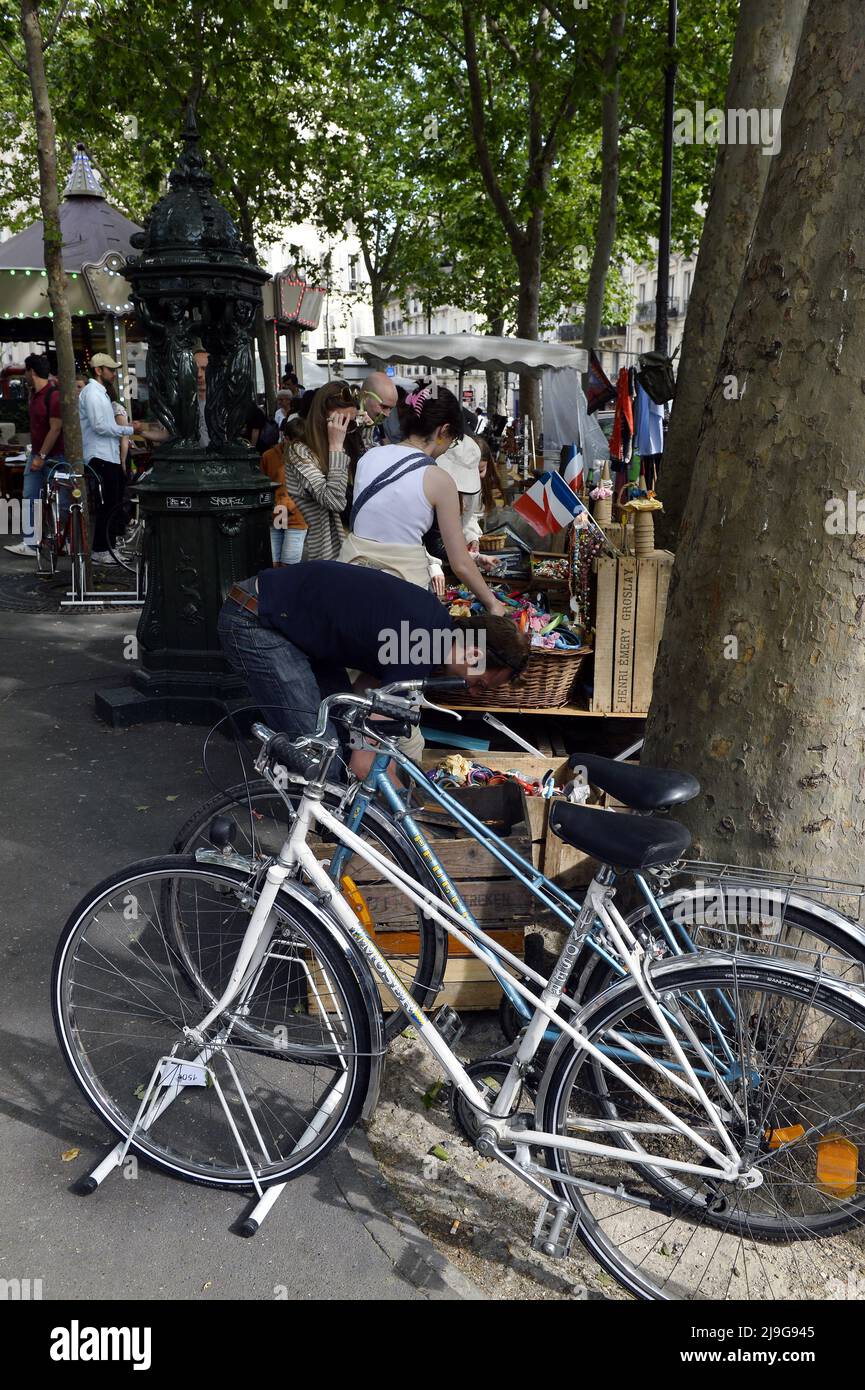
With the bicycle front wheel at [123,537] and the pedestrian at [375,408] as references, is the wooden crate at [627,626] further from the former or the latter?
the bicycle front wheel at [123,537]

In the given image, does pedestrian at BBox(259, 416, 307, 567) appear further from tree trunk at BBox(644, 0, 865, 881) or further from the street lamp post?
tree trunk at BBox(644, 0, 865, 881)

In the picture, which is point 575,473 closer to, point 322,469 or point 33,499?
point 322,469

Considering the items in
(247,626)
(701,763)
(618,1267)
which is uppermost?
(247,626)

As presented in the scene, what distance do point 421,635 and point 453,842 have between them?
0.67 metres

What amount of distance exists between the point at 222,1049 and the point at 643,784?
134 centimetres

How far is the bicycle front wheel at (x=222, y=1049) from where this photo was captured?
9.77ft

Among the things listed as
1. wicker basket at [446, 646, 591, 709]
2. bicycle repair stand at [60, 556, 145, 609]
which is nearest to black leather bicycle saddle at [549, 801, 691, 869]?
wicker basket at [446, 646, 591, 709]

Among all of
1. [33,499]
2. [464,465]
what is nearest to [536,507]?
[464,465]

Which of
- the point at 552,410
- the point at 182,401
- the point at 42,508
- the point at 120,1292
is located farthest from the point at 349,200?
the point at 120,1292

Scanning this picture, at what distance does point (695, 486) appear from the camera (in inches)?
132

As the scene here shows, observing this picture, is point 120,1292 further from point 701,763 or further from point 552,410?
point 552,410

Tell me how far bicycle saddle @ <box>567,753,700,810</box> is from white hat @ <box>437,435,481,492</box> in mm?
6993

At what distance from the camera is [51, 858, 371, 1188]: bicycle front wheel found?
2979 mm

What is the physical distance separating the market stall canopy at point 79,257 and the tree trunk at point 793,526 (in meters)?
14.6
